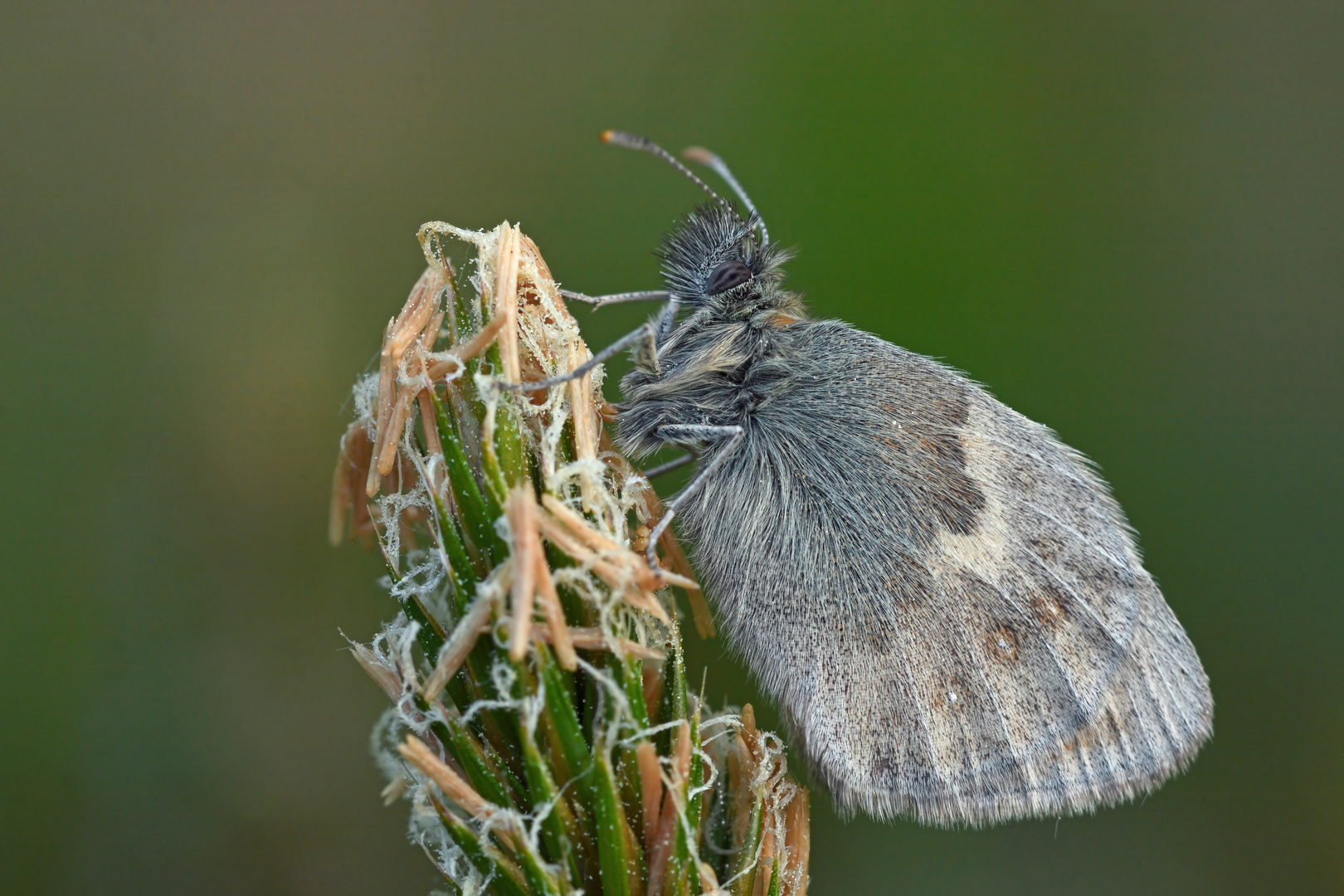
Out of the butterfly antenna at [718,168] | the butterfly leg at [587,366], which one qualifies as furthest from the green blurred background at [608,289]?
the butterfly leg at [587,366]

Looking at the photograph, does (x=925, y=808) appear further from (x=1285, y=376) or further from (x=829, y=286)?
(x=1285, y=376)

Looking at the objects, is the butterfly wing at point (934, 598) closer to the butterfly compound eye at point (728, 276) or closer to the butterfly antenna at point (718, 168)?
the butterfly compound eye at point (728, 276)

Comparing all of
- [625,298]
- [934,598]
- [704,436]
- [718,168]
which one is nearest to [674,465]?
[704,436]

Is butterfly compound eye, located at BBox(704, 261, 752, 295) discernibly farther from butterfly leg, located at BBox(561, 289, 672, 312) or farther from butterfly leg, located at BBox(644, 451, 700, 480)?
butterfly leg, located at BBox(644, 451, 700, 480)

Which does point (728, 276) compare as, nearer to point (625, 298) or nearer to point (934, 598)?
point (625, 298)

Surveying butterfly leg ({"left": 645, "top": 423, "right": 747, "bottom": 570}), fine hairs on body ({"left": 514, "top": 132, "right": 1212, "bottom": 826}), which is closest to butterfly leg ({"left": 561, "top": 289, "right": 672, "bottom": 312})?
fine hairs on body ({"left": 514, "top": 132, "right": 1212, "bottom": 826})

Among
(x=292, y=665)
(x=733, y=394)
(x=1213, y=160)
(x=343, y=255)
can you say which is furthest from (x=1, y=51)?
(x=1213, y=160)
